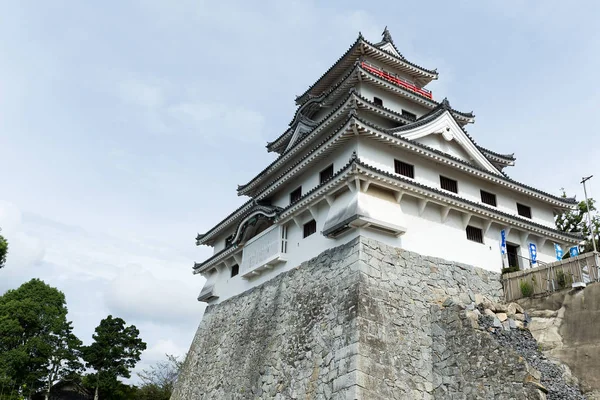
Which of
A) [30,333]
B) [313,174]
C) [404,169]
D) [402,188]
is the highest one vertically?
[313,174]

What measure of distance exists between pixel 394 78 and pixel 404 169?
26.8ft

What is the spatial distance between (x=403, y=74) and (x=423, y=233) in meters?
11.8

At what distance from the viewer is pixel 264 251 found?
763 inches

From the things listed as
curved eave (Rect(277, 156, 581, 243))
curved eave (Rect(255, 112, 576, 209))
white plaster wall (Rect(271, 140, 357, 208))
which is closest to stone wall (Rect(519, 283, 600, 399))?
curved eave (Rect(277, 156, 581, 243))

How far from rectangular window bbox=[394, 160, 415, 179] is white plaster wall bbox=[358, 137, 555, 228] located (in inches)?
A: 5.5

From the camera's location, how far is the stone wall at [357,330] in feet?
43.3

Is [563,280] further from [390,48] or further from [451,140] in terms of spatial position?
[390,48]

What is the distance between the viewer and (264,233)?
19.8m

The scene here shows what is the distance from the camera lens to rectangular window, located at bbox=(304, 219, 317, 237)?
58.3 ft

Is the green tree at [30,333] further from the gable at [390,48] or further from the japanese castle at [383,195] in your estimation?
the gable at [390,48]

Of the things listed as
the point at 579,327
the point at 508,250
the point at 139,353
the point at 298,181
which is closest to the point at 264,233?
the point at 298,181

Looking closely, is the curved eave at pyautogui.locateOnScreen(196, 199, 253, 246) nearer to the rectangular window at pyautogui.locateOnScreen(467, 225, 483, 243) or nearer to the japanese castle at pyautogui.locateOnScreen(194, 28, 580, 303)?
the japanese castle at pyautogui.locateOnScreen(194, 28, 580, 303)

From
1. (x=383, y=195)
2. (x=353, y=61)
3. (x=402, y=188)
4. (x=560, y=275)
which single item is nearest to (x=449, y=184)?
(x=402, y=188)

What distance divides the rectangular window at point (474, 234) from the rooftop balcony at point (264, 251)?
685cm
